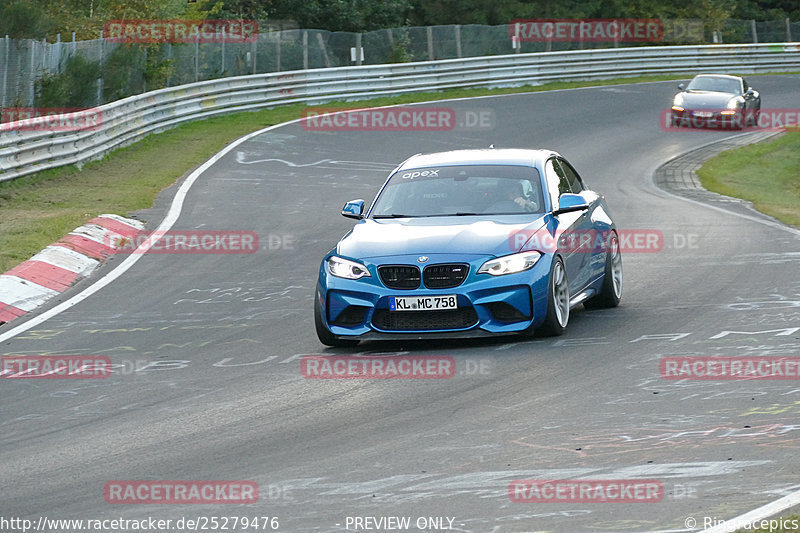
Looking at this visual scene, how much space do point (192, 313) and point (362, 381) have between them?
3.73 meters

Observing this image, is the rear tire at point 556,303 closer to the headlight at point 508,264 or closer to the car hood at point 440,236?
the headlight at point 508,264

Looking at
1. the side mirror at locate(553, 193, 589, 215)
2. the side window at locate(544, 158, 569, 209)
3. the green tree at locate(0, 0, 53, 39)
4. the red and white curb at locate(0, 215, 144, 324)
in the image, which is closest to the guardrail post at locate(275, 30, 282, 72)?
the green tree at locate(0, 0, 53, 39)

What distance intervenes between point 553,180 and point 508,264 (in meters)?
1.89

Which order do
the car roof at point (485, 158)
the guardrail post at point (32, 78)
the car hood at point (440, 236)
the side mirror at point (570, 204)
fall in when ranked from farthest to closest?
1. the guardrail post at point (32, 78)
2. the car roof at point (485, 158)
3. the side mirror at point (570, 204)
4. the car hood at point (440, 236)

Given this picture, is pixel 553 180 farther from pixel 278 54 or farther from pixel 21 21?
pixel 278 54

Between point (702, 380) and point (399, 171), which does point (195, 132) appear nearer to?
point (399, 171)

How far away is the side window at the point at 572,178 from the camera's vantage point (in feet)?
40.7

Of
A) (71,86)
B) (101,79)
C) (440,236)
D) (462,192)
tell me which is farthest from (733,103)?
(440,236)

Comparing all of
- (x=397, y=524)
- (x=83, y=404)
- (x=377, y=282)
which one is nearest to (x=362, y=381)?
(x=377, y=282)

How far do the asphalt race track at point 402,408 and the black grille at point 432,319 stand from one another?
0.77 feet

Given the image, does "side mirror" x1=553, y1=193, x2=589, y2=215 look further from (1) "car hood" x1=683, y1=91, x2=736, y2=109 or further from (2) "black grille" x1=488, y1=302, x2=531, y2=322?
(1) "car hood" x1=683, y1=91, x2=736, y2=109

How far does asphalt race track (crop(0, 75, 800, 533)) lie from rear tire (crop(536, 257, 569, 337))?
0.28 metres

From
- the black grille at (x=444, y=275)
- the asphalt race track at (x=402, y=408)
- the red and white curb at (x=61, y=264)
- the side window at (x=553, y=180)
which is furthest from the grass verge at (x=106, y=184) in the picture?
the side window at (x=553, y=180)

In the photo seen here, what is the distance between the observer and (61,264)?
14.7m
